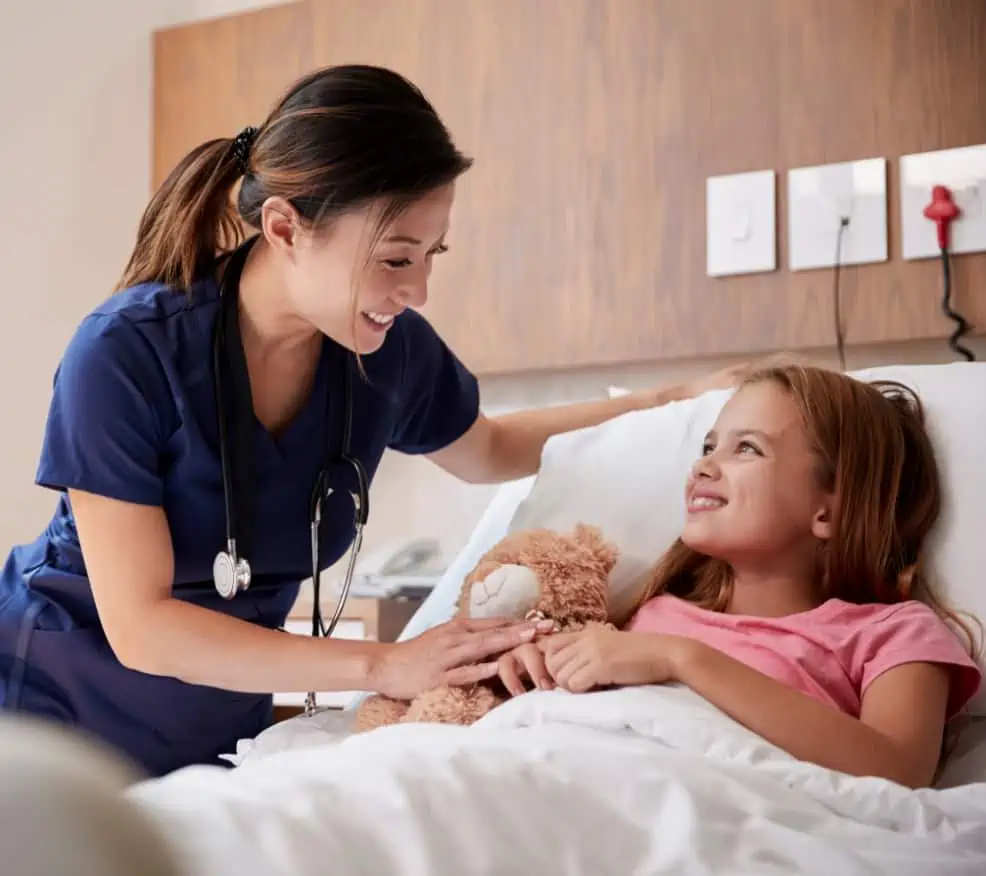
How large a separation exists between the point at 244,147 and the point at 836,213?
1096 millimetres

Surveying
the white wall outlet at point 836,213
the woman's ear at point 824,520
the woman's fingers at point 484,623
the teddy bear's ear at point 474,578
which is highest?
the white wall outlet at point 836,213

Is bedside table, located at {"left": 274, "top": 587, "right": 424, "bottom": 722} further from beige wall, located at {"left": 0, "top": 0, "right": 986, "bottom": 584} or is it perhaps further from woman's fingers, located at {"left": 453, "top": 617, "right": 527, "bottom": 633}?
woman's fingers, located at {"left": 453, "top": 617, "right": 527, "bottom": 633}

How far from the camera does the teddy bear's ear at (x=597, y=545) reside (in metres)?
1.42

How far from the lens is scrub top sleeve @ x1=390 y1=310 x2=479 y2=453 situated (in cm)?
172

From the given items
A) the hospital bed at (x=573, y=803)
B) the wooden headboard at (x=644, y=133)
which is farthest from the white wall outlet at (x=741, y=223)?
the hospital bed at (x=573, y=803)

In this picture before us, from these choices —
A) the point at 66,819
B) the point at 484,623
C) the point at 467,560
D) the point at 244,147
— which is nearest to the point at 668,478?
the point at 467,560

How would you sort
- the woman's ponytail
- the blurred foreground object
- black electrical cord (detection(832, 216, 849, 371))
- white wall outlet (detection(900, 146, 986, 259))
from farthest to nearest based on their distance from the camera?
1. black electrical cord (detection(832, 216, 849, 371))
2. white wall outlet (detection(900, 146, 986, 259))
3. the woman's ponytail
4. the blurred foreground object

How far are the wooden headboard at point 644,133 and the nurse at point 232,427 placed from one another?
0.83 meters

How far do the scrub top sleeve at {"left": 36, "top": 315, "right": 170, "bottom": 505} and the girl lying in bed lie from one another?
1.51 feet

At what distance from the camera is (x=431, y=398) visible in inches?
68.7

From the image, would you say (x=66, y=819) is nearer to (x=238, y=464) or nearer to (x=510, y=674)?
(x=510, y=674)

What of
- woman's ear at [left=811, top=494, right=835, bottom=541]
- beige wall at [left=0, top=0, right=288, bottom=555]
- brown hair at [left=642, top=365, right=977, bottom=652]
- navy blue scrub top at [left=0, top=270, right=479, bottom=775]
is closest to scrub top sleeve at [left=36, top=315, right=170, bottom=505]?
navy blue scrub top at [left=0, top=270, right=479, bottom=775]

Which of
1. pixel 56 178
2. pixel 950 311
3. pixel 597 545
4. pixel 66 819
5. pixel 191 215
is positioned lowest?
pixel 597 545

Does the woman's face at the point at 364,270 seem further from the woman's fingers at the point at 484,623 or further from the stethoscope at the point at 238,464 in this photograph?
the woman's fingers at the point at 484,623
